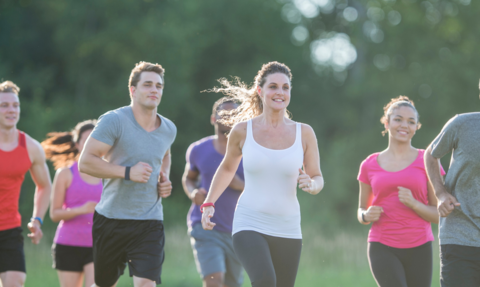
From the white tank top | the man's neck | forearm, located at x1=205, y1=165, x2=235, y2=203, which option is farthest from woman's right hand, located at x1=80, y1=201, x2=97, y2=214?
the white tank top

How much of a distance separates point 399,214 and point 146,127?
237 centimetres

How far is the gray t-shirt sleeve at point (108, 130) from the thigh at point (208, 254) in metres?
1.81

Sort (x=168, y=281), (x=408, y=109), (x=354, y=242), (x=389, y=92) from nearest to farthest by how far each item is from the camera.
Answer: (x=408, y=109), (x=168, y=281), (x=354, y=242), (x=389, y=92)

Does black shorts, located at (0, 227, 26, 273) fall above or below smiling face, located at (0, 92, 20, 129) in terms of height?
below

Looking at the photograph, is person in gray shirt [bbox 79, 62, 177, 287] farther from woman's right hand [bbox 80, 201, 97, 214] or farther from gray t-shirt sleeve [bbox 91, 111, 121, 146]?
woman's right hand [bbox 80, 201, 97, 214]

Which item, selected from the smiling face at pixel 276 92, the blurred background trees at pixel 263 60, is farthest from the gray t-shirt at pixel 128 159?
the blurred background trees at pixel 263 60

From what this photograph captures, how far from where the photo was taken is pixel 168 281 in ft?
36.2

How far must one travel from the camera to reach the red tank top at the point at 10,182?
18.2 ft

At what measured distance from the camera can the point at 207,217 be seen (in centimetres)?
444

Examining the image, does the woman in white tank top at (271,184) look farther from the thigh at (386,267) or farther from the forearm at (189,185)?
the forearm at (189,185)

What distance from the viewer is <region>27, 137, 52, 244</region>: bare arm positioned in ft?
19.2

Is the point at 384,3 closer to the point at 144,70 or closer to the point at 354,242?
the point at 354,242

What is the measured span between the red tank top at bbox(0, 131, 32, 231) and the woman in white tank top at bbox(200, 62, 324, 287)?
88.1 inches

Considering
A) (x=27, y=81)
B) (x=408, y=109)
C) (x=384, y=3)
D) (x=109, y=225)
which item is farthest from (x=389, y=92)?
(x=109, y=225)
